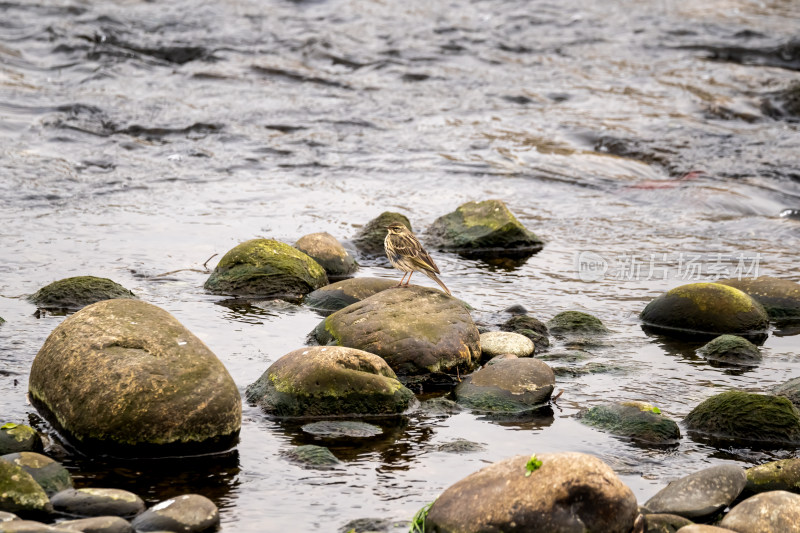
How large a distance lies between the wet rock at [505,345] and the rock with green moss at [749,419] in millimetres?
1506

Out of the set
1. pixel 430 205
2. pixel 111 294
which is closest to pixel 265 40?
pixel 430 205

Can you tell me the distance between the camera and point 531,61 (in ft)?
67.5

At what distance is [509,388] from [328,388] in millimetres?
1234

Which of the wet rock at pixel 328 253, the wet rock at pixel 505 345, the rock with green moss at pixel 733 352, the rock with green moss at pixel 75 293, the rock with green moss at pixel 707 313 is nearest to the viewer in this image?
the wet rock at pixel 505 345

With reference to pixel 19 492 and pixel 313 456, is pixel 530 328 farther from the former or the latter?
pixel 19 492

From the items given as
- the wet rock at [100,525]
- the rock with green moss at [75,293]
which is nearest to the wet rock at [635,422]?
the wet rock at [100,525]

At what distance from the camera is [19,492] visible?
4.77 metres

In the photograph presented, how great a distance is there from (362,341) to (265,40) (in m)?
15.1

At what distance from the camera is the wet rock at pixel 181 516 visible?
15.3ft

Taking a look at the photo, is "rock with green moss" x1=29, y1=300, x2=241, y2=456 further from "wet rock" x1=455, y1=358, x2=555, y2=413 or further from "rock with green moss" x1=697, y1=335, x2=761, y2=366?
"rock with green moss" x1=697, y1=335, x2=761, y2=366

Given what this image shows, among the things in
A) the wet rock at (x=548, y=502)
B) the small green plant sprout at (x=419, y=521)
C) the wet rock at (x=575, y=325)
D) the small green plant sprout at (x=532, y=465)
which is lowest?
the wet rock at (x=575, y=325)

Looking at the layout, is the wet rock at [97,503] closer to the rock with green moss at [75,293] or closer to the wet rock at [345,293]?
the rock with green moss at [75,293]

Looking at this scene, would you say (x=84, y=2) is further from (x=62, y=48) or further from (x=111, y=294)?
(x=111, y=294)

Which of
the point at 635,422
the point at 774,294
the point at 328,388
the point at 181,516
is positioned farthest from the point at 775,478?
the point at 774,294
